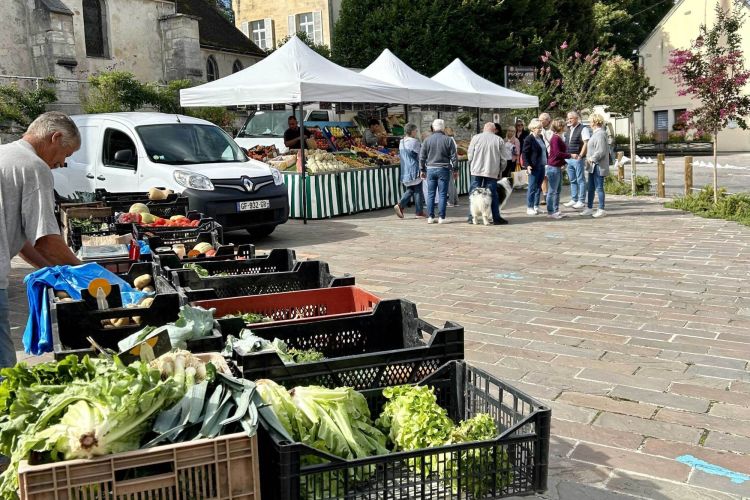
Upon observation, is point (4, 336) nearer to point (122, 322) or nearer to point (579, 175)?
point (122, 322)

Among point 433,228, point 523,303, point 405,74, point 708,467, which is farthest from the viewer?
point 405,74

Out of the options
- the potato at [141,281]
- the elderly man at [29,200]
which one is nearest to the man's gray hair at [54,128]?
the elderly man at [29,200]

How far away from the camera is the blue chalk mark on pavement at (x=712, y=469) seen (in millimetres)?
3611

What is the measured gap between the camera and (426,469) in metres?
2.61

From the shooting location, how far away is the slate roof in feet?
114

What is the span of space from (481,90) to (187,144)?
9.88 m

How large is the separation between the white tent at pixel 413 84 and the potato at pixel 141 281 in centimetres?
1166

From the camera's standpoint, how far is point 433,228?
1289 cm

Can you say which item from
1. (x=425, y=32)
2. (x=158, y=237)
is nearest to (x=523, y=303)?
(x=158, y=237)

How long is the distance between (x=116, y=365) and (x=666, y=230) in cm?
1113

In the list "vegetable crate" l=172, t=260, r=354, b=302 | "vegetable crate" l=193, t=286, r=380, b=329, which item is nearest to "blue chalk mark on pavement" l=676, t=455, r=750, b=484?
"vegetable crate" l=193, t=286, r=380, b=329

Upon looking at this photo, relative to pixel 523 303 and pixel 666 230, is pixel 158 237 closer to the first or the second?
pixel 523 303

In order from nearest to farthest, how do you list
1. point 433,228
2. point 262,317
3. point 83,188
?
point 262,317 < point 83,188 < point 433,228

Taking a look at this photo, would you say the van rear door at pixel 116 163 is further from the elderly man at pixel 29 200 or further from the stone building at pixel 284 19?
the stone building at pixel 284 19
